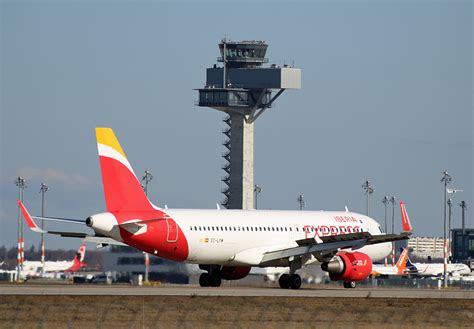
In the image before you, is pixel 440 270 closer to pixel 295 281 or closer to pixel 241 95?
pixel 241 95

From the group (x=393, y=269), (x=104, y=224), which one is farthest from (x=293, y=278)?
(x=393, y=269)

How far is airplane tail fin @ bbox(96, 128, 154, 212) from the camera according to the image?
5622cm

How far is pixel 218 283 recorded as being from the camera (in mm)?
62906

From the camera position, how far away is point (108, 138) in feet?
187

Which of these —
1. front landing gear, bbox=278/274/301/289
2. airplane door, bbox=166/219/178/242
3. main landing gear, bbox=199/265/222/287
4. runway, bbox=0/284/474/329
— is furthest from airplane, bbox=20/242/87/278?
runway, bbox=0/284/474/329

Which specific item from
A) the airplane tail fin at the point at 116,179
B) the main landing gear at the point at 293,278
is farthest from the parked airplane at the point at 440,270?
the airplane tail fin at the point at 116,179

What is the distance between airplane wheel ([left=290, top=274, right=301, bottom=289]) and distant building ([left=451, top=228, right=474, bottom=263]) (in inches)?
3961

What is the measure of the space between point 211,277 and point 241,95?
9347 centimetres

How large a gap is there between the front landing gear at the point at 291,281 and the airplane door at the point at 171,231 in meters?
7.25

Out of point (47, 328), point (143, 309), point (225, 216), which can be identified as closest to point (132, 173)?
point (225, 216)

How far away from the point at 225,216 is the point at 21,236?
42.6 m

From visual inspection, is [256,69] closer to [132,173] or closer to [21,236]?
[21,236]

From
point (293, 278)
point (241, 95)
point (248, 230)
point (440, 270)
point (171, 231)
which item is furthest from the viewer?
point (241, 95)

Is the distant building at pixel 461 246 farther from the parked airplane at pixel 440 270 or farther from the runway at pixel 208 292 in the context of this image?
the runway at pixel 208 292
